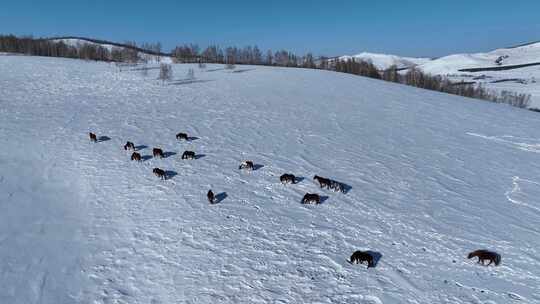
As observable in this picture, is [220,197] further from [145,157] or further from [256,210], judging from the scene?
[145,157]

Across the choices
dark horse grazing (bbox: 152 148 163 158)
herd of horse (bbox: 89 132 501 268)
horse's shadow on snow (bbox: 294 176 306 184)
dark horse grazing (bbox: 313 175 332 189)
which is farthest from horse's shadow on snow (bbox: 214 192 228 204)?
dark horse grazing (bbox: 152 148 163 158)

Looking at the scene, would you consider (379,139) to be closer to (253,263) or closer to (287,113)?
(287,113)

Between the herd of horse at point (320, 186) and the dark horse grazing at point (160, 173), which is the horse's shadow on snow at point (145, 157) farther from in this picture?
the dark horse grazing at point (160, 173)

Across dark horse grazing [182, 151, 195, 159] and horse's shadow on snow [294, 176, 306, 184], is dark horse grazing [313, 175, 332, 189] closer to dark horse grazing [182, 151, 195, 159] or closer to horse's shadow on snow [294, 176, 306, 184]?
horse's shadow on snow [294, 176, 306, 184]

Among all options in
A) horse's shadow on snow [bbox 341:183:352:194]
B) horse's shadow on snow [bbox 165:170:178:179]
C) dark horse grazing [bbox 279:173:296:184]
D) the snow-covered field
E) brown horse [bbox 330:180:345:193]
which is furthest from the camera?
horse's shadow on snow [bbox 165:170:178:179]

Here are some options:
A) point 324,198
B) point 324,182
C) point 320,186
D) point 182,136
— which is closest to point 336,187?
point 324,182

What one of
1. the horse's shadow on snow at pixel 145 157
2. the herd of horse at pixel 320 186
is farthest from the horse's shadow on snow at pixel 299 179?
the horse's shadow on snow at pixel 145 157
